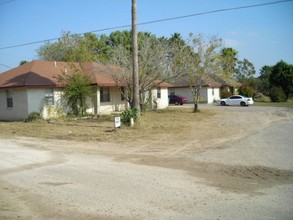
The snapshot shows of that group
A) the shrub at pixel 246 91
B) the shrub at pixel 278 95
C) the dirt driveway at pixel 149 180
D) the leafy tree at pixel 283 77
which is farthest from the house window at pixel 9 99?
the leafy tree at pixel 283 77

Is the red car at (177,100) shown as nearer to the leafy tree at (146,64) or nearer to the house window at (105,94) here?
the house window at (105,94)

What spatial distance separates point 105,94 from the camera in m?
30.7

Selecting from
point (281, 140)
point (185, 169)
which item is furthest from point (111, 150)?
point (281, 140)

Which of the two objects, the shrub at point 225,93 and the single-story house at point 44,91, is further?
the shrub at point 225,93

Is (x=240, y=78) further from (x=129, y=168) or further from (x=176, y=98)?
(x=129, y=168)

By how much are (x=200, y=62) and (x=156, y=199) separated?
25.0 metres

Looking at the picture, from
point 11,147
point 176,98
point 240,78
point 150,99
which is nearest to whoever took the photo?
point 11,147

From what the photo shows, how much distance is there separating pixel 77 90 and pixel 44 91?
260cm

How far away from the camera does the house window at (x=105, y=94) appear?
3022cm

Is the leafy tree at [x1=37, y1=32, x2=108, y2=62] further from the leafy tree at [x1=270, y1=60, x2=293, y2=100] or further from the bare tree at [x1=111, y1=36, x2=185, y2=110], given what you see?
the leafy tree at [x1=270, y1=60, x2=293, y2=100]

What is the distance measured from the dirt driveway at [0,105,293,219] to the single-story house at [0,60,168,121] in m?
11.7

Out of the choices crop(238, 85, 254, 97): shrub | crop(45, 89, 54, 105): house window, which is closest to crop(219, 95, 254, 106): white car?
crop(238, 85, 254, 97): shrub

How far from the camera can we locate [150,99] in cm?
3422

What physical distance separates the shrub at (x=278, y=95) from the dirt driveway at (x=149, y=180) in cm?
4125
